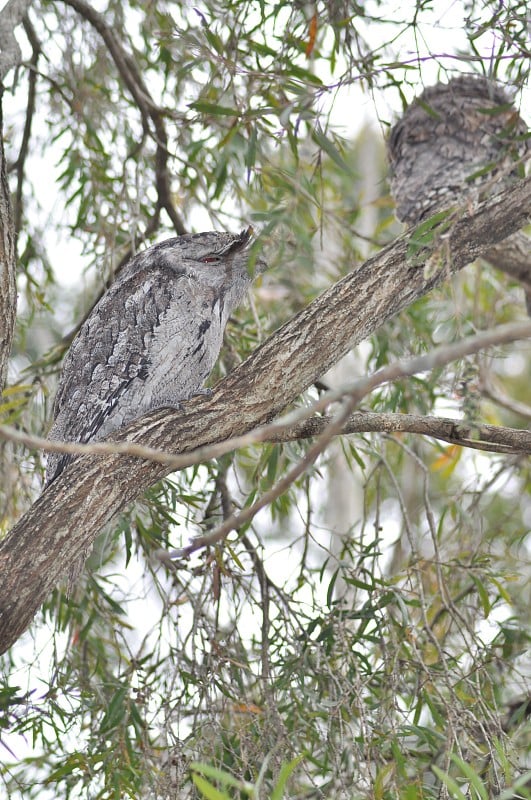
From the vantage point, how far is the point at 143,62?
3189 millimetres

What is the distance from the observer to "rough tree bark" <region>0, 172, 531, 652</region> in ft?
5.19

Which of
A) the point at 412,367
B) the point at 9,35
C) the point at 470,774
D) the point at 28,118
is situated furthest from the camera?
the point at 28,118

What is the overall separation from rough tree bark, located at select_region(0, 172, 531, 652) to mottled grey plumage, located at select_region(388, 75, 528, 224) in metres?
0.53

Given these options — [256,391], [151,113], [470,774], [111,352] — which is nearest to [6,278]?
[111,352]

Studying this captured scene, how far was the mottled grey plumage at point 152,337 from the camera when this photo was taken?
2082 millimetres

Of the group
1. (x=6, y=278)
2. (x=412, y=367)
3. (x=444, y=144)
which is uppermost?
(x=444, y=144)

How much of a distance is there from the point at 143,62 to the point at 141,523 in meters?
1.79

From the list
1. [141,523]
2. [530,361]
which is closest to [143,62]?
[141,523]

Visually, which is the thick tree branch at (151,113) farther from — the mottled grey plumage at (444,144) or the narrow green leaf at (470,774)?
the narrow green leaf at (470,774)

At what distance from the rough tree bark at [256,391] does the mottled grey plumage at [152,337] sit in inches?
9.1

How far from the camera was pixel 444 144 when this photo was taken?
2520 mm

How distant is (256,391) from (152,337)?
42 centimetres

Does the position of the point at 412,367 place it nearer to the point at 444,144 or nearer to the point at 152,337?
the point at 152,337

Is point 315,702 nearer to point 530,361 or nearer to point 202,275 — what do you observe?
point 202,275
